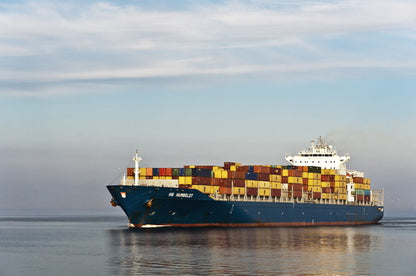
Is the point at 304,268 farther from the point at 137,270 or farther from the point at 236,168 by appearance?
the point at 236,168

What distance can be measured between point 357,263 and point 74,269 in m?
21.1

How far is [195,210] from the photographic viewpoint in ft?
273

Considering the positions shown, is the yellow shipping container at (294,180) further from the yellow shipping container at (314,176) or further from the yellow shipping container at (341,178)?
the yellow shipping container at (341,178)

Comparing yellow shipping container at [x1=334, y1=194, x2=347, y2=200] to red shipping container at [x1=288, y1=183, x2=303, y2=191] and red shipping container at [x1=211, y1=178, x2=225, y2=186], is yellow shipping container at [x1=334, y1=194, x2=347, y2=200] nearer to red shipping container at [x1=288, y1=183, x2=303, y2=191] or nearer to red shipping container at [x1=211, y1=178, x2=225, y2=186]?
red shipping container at [x1=288, y1=183, x2=303, y2=191]

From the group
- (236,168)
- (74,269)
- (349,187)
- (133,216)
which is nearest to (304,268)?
(74,269)

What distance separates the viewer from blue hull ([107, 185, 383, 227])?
79188 millimetres

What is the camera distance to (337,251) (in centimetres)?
6191

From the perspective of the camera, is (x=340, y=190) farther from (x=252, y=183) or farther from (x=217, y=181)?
(x=217, y=181)

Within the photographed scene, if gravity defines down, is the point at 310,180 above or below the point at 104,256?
above

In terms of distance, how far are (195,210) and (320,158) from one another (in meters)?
43.0

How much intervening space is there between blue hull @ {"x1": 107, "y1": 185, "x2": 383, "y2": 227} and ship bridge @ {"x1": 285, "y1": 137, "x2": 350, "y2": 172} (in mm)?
17274

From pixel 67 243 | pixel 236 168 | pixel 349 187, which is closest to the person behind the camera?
pixel 67 243

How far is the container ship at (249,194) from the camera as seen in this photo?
265ft

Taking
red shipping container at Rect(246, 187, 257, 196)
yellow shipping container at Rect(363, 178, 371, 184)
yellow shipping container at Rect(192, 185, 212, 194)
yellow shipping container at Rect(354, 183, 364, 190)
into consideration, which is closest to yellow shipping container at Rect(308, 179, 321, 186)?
yellow shipping container at Rect(354, 183, 364, 190)
